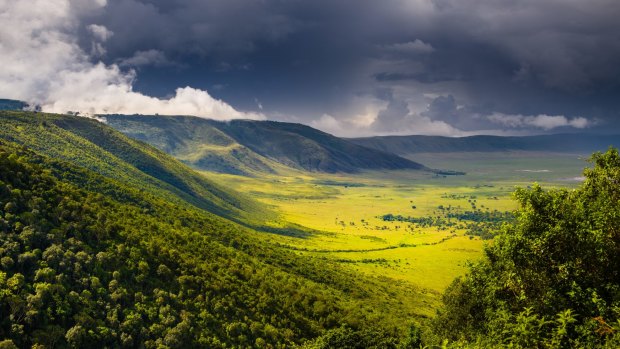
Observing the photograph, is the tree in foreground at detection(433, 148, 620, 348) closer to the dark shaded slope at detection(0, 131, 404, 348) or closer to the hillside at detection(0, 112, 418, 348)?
the hillside at detection(0, 112, 418, 348)

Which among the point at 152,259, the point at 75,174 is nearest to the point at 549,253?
the point at 152,259

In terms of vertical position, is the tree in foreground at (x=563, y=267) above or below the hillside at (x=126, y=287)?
above

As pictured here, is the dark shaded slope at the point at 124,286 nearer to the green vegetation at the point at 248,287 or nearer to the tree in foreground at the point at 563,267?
the green vegetation at the point at 248,287

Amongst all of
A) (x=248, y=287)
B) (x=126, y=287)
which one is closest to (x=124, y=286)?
(x=126, y=287)

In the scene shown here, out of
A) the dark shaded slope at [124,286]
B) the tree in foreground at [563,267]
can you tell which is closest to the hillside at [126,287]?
the dark shaded slope at [124,286]

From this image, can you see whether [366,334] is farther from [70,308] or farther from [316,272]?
[316,272]

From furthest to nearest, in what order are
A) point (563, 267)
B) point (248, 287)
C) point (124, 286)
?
point (248, 287), point (124, 286), point (563, 267)

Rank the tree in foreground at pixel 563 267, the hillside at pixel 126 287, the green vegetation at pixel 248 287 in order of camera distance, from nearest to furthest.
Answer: the tree in foreground at pixel 563 267 → the green vegetation at pixel 248 287 → the hillside at pixel 126 287

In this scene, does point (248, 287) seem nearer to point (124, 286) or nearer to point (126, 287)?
point (126, 287)
